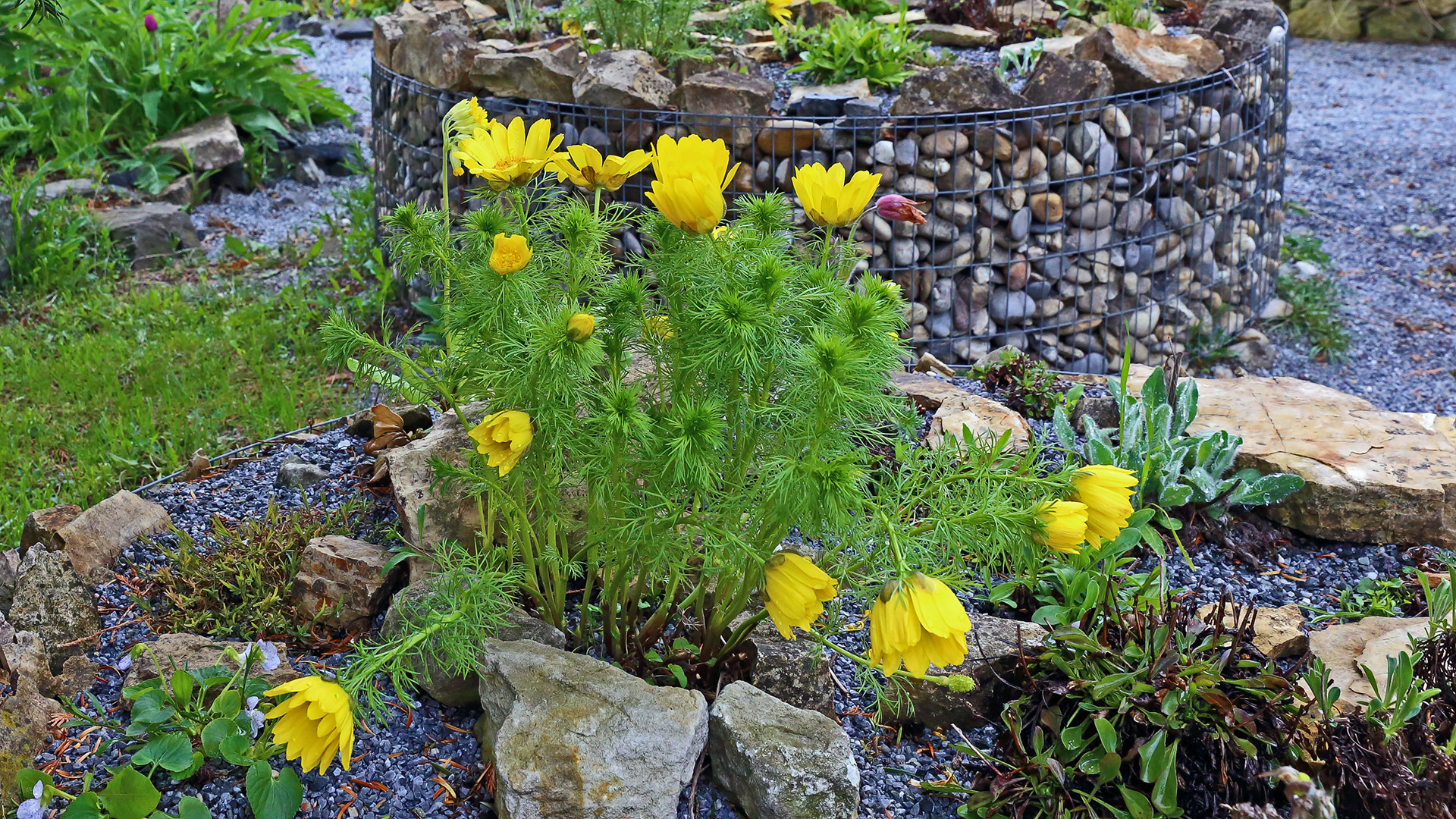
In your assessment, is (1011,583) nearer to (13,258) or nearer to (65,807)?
(65,807)

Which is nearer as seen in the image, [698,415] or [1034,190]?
[698,415]

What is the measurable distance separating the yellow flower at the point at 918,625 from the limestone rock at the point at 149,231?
4.78 m

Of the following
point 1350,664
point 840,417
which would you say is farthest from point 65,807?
point 1350,664

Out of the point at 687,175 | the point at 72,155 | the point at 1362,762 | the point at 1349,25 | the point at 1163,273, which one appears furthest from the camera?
the point at 1349,25

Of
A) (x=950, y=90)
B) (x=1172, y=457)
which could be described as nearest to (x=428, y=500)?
(x=1172, y=457)

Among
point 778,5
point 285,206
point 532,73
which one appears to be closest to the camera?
point 532,73

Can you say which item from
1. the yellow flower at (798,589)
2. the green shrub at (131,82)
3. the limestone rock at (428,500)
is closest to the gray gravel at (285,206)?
the green shrub at (131,82)

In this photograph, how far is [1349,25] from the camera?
1072 cm

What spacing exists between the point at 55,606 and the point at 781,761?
1.58 metres

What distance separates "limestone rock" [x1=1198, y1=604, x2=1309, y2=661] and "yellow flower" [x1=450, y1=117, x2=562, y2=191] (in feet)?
5.28

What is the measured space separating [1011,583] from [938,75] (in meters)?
2.36

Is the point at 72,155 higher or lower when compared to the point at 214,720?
higher

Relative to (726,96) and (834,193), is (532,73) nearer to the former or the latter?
(726,96)

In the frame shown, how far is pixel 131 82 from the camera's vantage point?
20.1 feet
